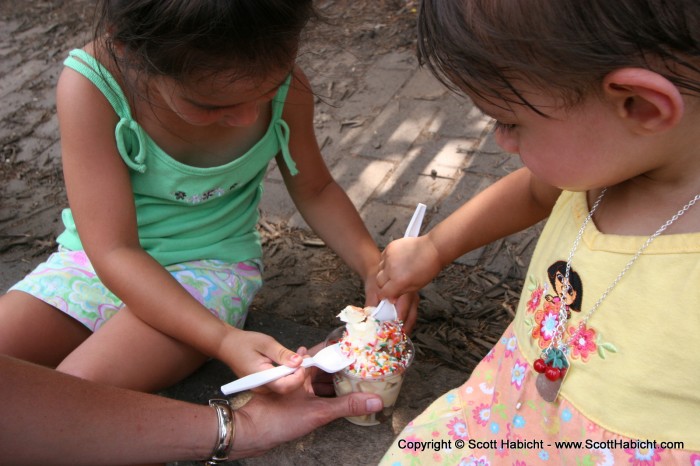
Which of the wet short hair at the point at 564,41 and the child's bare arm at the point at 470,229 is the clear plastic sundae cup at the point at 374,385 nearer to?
the child's bare arm at the point at 470,229

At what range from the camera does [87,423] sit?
1.40 meters

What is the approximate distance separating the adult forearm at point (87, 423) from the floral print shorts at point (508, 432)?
1.43 ft

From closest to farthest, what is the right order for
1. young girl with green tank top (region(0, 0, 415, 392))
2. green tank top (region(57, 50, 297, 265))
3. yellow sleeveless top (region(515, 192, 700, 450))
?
yellow sleeveless top (region(515, 192, 700, 450))
young girl with green tank top (region(0, 0, 415, 392))
green tank top (region(57, 50, 297, 265))

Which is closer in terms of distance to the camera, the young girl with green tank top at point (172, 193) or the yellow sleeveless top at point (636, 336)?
the yellow sleeveless top at point (636, 336)

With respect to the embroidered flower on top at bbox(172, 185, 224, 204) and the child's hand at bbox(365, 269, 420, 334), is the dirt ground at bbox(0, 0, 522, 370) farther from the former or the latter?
the embroidered flower on top at bbox(172, 185, 224, 204)

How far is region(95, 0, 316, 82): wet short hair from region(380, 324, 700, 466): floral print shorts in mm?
732

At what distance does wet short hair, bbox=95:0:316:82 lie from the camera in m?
1.29

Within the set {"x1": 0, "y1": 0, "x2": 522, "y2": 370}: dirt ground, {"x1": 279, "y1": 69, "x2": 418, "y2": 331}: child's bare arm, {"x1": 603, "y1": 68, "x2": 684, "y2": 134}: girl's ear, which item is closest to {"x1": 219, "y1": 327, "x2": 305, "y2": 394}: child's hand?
{"x1": 279, "y1": 69, "x2": 418, "y2": 331}: child's bare arm

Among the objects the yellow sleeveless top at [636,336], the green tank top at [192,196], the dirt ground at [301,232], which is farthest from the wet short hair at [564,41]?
the green tank top at [192,196]

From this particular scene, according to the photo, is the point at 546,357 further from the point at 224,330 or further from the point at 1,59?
the point at 1,59

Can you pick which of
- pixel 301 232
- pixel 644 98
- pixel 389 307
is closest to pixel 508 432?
pixel 389 307

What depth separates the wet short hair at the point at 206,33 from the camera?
1285 millimetres

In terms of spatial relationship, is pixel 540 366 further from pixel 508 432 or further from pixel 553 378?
pixel 508 432

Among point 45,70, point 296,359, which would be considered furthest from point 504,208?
point 45,70
